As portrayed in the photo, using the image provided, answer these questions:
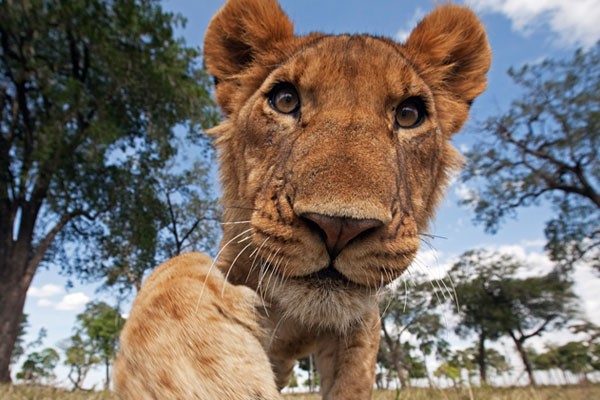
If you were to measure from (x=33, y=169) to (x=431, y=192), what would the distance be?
449 inches

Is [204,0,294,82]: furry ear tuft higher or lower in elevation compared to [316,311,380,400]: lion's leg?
higher

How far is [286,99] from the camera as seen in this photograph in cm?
256

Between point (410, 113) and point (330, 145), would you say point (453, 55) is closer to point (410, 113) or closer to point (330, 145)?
point (410, 113)

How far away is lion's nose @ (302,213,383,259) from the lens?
64.3 inches

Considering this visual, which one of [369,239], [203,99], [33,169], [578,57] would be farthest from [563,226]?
[369,239]

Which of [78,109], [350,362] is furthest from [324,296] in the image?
[78,109]

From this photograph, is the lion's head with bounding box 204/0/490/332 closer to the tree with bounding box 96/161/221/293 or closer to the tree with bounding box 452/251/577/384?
the tree with bounding box 96/161/221/293

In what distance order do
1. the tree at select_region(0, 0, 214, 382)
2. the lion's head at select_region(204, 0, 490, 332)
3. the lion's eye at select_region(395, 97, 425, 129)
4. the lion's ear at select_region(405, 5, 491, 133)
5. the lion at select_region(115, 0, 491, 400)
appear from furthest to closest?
the tree at select_region(0, 0, 214, 382)
the lion's ear at select_region(405, 5, 491, 133)
the lion's eye at select_region(395, 97, 425, 129)
the lion's head at select_region(204, 0, 490, 332)
the lion at select_region(115, 0, 491, 400)

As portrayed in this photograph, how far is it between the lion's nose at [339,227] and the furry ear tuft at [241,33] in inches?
70.6

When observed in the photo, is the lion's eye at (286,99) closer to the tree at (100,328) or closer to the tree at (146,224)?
the tree at (146,224)

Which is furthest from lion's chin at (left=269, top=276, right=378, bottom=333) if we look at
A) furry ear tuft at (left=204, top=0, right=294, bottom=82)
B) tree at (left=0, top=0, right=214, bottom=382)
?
tree at (left=0, top=0, right=214, bottom=382)

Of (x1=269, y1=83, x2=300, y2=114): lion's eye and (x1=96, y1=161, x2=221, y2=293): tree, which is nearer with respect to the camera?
(x1=269, y1=83, x2=300, y2=114): lion's eye

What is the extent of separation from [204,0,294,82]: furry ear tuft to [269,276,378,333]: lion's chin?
5.93 ft

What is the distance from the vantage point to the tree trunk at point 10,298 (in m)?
12.0
